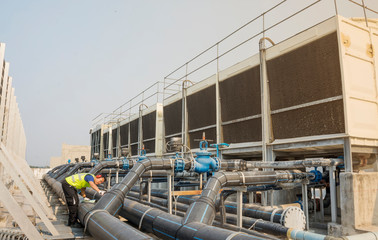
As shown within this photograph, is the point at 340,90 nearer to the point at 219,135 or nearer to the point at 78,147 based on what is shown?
the point at 219,135

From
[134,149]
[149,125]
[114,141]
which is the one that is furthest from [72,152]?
[149,125]

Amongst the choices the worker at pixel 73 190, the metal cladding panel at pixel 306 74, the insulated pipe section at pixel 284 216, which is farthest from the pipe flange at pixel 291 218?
the worker at pixel 73 190

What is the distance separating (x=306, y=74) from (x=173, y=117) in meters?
11.8

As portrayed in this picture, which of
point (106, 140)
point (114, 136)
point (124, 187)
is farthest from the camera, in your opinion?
point (106, 140)

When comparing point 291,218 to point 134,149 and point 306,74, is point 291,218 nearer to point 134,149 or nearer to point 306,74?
point 306,74

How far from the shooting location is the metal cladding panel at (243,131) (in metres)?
13.3

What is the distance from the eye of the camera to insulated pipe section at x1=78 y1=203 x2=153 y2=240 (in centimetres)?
460

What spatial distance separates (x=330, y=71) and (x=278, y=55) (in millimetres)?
2577

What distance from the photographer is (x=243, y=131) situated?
14.2 meters

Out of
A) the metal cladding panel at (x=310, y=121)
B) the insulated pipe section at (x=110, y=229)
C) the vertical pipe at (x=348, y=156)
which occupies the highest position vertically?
the metal cladding panel at (x=310, y=121)

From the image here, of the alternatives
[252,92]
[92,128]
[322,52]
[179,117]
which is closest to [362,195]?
[322,52]

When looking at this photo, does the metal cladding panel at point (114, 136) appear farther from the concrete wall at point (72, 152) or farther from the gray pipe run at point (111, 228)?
the gray pipe run at point (111, 228)

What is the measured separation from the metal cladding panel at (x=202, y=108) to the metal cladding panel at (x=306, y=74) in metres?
4.61

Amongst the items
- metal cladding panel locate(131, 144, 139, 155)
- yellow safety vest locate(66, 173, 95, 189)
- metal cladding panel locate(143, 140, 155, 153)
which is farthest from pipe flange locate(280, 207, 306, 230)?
metal cladding panel locate(131, 144, 139, 155)
